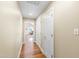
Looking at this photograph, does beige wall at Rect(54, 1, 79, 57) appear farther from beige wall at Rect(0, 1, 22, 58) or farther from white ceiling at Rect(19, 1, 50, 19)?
white ceiling at Rect(19, 1, 50, 19)

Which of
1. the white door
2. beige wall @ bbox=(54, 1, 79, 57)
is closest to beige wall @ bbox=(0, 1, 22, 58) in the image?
beige wall @ bbox=(54, 1, 79, 57)

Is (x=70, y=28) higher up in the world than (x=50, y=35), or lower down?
higher up

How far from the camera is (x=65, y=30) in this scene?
2.40 meters

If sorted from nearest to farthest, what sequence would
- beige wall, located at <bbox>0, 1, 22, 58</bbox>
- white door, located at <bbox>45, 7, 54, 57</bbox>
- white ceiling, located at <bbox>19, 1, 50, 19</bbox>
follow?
beige wall, located at <bbox>0, 1, 22, 58</bbox>
white door, located at <bbox>45, 7, 54, 57</bbox>
white ceiling, located at <bbox>19, 1, 50, 19</bbox>

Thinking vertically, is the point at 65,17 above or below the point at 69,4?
below

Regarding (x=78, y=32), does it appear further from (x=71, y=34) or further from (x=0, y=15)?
(x=0, y=15)

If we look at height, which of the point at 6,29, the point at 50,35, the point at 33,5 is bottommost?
the point at 50,35

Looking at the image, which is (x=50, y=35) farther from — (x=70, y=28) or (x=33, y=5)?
(x=70, y=28)

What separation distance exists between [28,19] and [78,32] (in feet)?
23.5

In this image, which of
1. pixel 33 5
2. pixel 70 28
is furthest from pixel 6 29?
pixel 33 5

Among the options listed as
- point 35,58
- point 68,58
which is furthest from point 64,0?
point 35,58

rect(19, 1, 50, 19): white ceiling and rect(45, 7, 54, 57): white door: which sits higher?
rect(19, 1, 50, 19): white ceiling

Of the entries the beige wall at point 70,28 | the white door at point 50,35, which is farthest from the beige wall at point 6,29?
the white door at point 50,35

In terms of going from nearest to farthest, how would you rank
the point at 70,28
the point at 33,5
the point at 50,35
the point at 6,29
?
the point at 6,29
the point at 70,28
the point at 50,35
the point at 33,5
